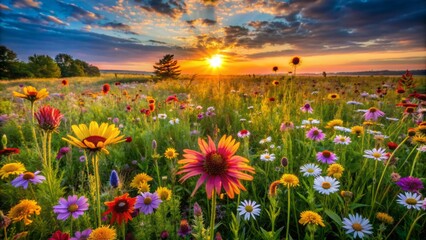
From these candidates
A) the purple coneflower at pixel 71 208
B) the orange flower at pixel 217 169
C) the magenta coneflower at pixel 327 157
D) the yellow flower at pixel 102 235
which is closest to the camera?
the orange flower at pixel 217 169

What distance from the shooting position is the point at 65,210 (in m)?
1.14

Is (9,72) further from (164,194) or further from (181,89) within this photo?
(164,194)

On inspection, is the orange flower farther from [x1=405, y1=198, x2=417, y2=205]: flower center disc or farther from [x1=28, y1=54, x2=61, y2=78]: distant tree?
[x1=28, y1=54, x2=61, y2=78]: distant tree

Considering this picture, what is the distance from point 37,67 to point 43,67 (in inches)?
46.9

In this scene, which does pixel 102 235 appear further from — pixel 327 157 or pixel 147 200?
pixel 327 157

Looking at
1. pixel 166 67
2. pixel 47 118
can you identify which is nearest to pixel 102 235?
pixel 47 118

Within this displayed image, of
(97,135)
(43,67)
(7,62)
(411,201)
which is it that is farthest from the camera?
(43,67)

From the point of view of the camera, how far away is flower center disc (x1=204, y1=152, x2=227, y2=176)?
76 cm

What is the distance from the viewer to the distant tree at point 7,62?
114ft

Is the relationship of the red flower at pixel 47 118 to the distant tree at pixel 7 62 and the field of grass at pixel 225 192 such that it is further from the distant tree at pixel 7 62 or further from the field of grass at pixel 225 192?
the distant tree at pixel 7 62

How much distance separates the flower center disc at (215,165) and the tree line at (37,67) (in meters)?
43.6

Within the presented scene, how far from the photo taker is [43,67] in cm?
4150

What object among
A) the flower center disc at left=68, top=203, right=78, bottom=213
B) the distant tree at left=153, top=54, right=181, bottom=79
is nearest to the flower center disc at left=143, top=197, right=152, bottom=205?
the flower center disc at left=68, top=203, right=78, bottom=213

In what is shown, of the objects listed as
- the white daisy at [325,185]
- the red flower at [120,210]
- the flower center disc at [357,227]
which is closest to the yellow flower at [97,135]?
the red flower at [120,210]
